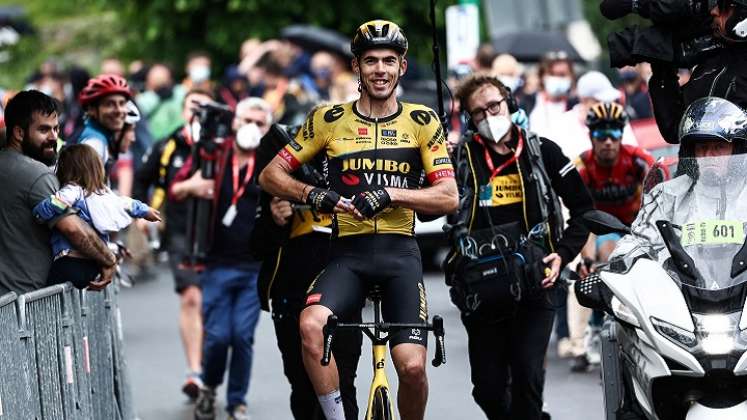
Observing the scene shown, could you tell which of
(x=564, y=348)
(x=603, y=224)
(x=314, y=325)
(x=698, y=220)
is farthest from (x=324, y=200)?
(x=564, y=348)

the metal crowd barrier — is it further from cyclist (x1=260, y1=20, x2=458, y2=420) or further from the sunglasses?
the sunglasses

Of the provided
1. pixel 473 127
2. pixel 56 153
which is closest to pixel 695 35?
pixel 473 127

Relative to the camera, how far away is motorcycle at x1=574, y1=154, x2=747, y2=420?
7328 mm

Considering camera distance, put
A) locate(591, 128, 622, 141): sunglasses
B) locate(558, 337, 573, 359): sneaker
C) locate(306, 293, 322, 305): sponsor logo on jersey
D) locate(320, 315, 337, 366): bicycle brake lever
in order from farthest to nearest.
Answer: locate(558, 337, 573, 359): sneaker < locate(591, 128, 622, 141): sunglasses < locate(306, 293, 322, 305): sponsor logo on jersey < locate(320, 315, 337, 366): bicycle brake lever

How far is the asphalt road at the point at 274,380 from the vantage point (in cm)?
1274

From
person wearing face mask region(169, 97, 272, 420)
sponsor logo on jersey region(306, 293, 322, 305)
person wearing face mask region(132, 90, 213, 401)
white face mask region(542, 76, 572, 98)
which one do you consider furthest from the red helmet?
white face mask region(542, 76, 572, 98)

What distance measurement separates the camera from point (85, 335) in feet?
34.1

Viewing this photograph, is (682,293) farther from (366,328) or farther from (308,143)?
(308,143)

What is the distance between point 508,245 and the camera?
32.8 ft

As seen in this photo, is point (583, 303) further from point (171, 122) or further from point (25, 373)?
point (171, 122)

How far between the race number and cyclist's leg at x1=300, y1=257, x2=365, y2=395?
1.62 m

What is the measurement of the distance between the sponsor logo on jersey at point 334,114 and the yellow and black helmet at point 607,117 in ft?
14.5

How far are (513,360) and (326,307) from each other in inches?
70.9

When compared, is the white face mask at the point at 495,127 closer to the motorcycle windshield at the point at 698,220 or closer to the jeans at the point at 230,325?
the motorcycle windshield at the point at 698,220
